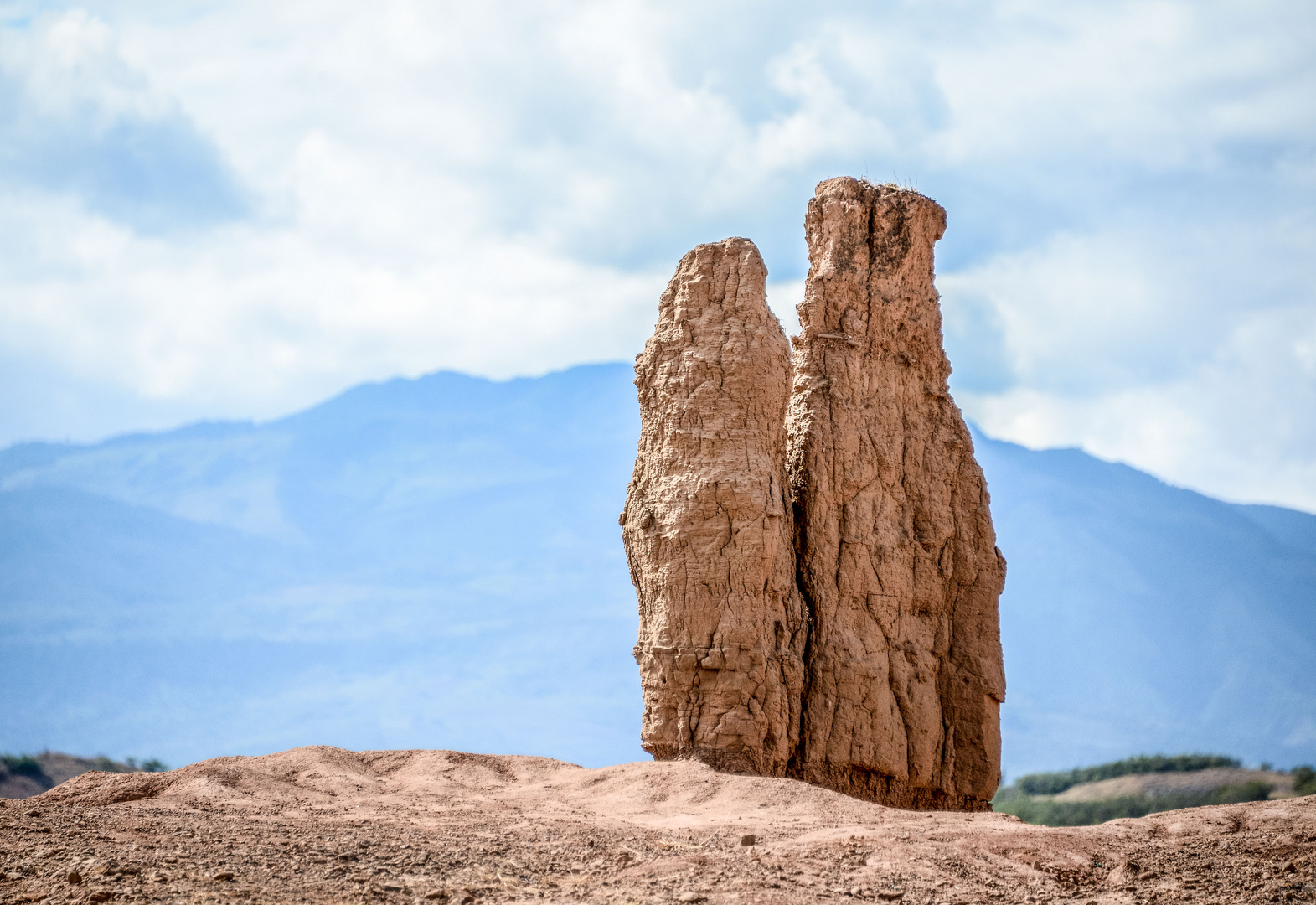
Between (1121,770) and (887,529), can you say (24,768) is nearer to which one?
(887,529)

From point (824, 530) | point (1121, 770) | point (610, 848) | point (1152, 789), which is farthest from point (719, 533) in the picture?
point (1121, 770)

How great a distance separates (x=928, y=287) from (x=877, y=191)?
1.35 metres

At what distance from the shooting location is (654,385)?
46.1ft

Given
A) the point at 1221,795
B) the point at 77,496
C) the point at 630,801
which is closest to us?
the point at 630,801

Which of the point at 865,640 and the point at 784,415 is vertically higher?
the point at 784,415

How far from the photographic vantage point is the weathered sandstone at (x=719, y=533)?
42.9ft

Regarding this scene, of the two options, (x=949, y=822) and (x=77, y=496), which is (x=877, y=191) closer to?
(x=949, y=822)

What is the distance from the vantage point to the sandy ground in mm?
7883

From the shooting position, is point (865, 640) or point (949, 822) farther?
point (865, 640)

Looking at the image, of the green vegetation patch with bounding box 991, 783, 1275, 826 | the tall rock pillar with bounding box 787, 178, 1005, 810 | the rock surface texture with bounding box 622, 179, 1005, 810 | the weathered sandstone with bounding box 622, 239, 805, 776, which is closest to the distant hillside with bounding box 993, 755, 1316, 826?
the green vegetation patch with bounding box 991, 783, 1275, 826

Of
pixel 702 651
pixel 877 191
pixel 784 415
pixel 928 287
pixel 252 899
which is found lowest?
pixel 252 899

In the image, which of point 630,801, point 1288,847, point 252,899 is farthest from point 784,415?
point 252,899

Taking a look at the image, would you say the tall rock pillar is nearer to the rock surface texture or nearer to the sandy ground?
the rock surface texture

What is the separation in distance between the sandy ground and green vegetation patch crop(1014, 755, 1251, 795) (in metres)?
34.9
